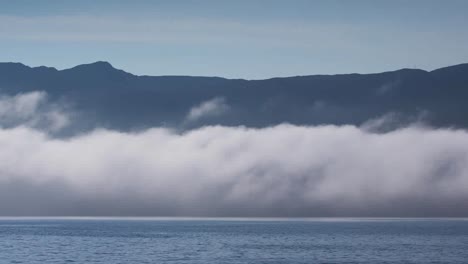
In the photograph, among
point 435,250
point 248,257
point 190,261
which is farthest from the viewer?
point 435,250

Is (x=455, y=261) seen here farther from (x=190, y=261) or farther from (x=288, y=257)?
(x=190, y=261)

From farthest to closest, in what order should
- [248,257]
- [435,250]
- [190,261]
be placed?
[435,250]
[248,257]
[190,261]

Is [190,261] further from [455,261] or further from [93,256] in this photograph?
[455,261]

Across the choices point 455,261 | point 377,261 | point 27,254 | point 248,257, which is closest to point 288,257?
point 248,257

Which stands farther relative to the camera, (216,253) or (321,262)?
(216,253)

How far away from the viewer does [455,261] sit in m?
158

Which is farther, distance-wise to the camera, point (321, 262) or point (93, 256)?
point (93, 256)

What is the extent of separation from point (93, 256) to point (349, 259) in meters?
49.2

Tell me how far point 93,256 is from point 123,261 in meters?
14.7

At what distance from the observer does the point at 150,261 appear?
154875 mm

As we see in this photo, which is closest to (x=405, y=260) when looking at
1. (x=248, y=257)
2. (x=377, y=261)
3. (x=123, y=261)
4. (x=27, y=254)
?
(x=377, y=261)

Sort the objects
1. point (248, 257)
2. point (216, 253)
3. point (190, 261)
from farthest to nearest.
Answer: point (216, 253) → point (248, 257) → point (190, 261)

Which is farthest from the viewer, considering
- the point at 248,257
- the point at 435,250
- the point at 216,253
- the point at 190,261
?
the point at 435,250

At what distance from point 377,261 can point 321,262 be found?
33.9ft
